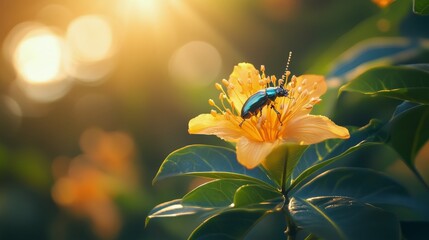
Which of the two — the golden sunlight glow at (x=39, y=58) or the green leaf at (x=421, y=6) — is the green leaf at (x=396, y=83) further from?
the golden sunlight glow at (x=39, y=58)

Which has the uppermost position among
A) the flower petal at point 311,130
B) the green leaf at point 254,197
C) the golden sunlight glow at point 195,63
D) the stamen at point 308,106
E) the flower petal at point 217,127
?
the golden sunlight glow at point 195,63

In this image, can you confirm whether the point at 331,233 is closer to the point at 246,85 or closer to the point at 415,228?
the point at 415,228

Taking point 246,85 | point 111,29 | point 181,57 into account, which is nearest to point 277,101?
point 246,85

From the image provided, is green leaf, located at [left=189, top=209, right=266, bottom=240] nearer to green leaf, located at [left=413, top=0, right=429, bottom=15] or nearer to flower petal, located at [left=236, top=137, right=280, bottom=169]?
flower petal, located at [left=236, top=137, right=280, bottom=169]

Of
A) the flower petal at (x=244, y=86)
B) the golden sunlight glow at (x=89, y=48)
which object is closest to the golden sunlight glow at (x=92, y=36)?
the golden sunlight glow at (x=89, y=48)

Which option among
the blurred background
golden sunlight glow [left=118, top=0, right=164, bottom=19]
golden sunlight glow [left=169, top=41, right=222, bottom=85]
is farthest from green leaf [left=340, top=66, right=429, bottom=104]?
golden sunlight glow [left=118, top=0, right=164, bottom=19]

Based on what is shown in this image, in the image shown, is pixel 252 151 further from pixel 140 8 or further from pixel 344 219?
pixel 140 8

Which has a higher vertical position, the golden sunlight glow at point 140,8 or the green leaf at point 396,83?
the golden sunlight glow at point 140,8
